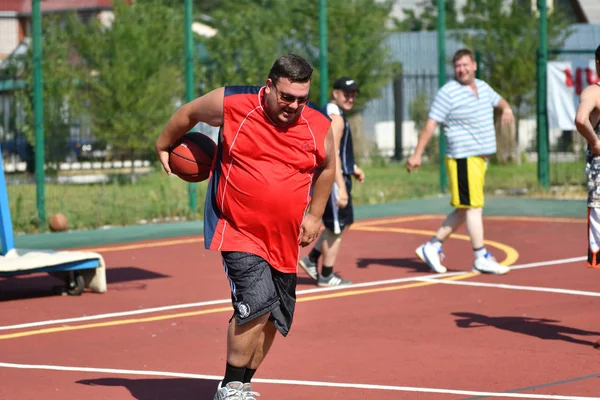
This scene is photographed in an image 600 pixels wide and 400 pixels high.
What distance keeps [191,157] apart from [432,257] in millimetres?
5923

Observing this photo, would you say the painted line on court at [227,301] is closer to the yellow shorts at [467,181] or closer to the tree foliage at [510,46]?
the yellow shorts at [467,181]

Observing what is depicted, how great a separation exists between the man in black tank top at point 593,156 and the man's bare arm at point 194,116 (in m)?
2.92

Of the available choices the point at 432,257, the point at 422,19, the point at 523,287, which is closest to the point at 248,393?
the point at 523,287

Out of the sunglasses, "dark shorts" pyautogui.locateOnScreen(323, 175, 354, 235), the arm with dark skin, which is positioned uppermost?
the sunglasses

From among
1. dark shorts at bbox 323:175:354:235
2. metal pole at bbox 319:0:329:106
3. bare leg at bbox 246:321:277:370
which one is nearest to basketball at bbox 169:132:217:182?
bare leg at bbox 246:321:277:370

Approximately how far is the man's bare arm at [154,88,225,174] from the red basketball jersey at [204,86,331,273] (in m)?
0.06

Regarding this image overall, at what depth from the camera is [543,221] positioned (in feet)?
55.9

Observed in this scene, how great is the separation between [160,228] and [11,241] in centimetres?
565

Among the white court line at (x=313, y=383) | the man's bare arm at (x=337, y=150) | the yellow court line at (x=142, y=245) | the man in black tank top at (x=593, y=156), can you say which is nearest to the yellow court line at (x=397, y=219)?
the yellow court line at (x=142, y=245)

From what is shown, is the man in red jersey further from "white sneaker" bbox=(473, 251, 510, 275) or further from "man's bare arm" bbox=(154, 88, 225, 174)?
"white sneaker" bbox=(473, 251, 510, 275)

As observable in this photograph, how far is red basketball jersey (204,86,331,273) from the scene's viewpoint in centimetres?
655

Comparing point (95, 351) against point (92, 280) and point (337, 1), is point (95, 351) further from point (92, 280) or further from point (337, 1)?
point (337, 1)

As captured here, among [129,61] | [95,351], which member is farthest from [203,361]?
[129,61]

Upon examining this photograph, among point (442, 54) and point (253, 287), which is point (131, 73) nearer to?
point (442, 54)
